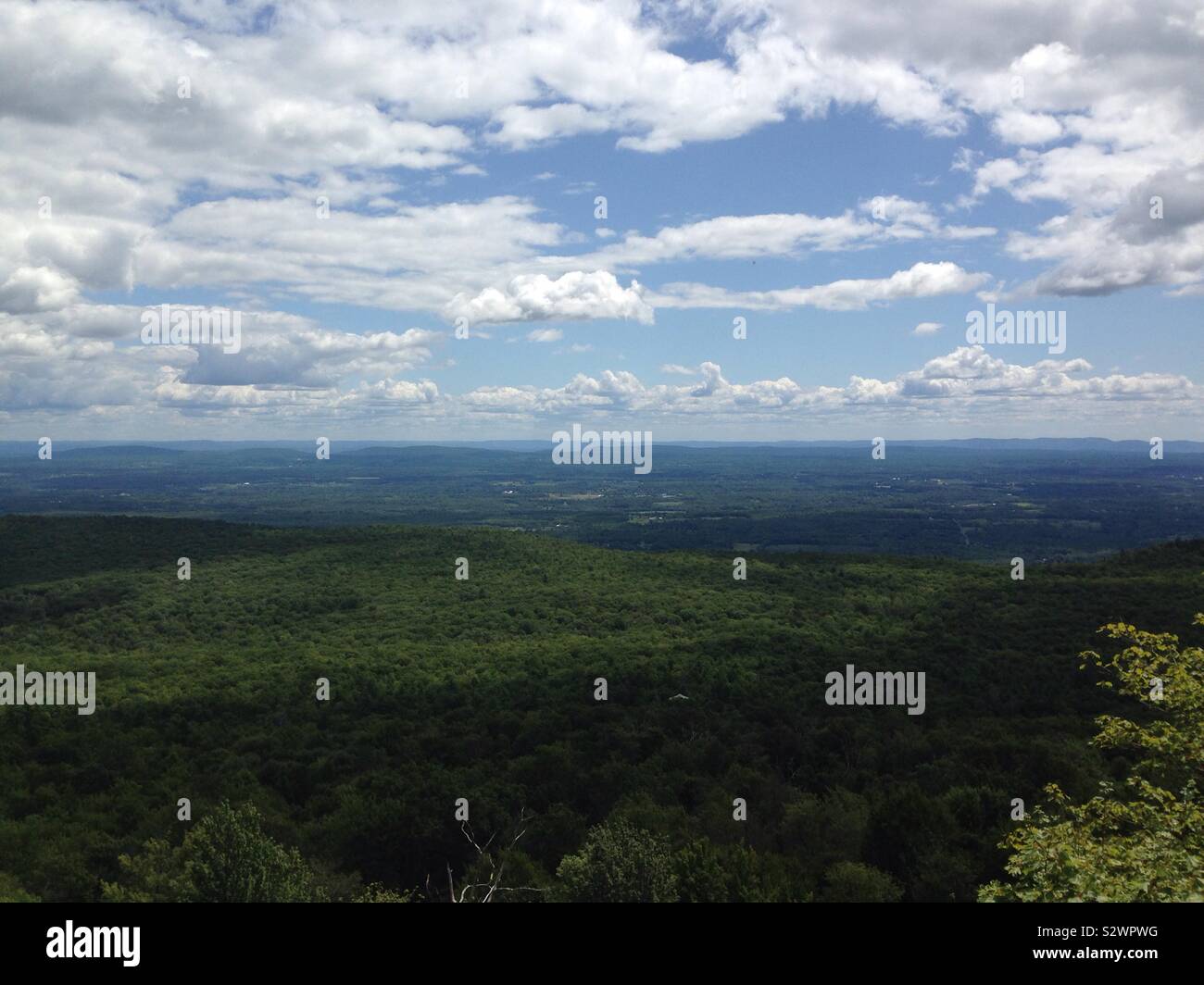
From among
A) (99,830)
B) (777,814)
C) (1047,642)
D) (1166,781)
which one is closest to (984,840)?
(1166,781)

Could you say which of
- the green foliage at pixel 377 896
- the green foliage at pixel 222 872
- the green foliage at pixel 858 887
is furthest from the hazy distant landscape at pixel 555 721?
the green foliage at pixel 377 896

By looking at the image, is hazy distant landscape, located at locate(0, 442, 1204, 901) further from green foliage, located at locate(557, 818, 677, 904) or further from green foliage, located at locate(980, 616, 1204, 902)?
green foliage, located at locate(980, 616, 1204, 902)

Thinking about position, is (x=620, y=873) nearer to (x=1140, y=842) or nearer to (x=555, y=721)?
(x=1140, y=842)

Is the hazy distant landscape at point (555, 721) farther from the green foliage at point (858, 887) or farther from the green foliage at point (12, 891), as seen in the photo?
the green foliage at point (12, 891)

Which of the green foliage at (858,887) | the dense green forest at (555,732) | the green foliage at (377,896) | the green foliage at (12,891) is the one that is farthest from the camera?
the dense green forest at (555,732)

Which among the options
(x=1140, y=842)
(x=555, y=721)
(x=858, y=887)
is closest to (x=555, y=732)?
(x=555, y=721)
